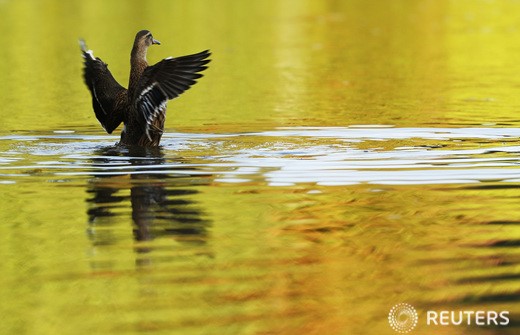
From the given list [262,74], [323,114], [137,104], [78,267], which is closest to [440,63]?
[262,74]

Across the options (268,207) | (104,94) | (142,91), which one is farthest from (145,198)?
(104,94)

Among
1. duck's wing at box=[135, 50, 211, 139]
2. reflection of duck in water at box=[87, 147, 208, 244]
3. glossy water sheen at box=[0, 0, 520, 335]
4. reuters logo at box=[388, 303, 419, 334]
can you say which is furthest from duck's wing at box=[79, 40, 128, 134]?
reuters logo at box=[388, 303, 419, 334]

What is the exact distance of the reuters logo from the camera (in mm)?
6309

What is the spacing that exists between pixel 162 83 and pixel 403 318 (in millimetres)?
7146

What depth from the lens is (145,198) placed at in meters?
10.3

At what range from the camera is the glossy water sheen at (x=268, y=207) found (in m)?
6.85

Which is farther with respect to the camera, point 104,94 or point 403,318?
point 104,94

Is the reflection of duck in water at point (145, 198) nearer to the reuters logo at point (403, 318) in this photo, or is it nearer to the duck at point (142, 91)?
the duck at point (142, 91)

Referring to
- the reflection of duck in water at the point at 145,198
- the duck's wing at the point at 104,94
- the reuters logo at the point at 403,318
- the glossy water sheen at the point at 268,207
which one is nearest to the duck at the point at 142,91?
the duck's wing at the point at 104,94

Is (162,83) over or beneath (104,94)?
over

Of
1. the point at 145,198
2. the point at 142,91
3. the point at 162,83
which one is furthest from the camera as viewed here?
the point at 142,91

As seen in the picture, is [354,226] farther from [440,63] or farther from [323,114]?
[440,63]

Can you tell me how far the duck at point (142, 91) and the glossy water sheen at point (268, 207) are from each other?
282 mm

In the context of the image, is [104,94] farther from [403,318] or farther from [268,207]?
[403,318]
